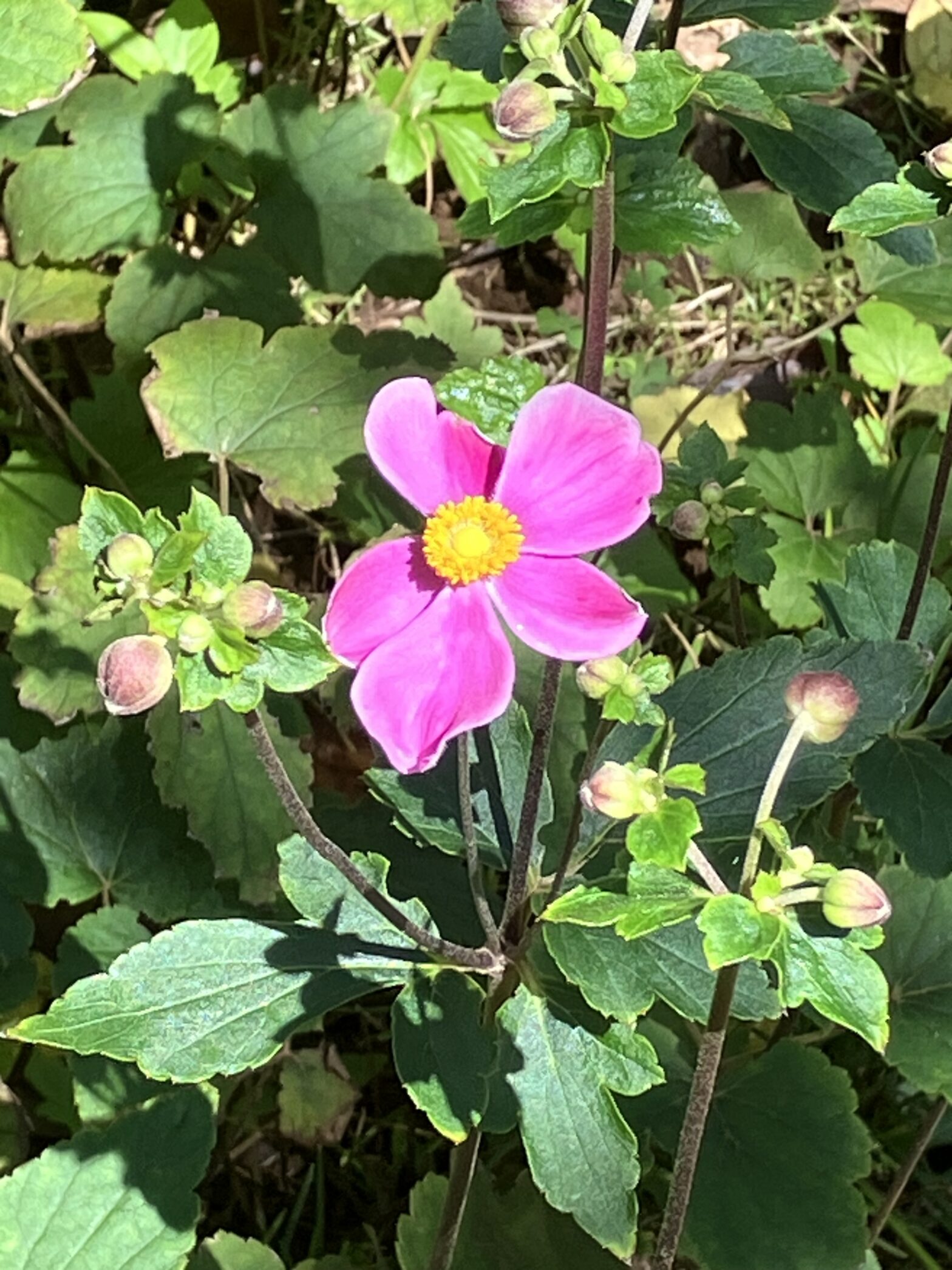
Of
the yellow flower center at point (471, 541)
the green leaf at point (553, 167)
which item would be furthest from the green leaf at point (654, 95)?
the yellow flower center at point (471, 541)

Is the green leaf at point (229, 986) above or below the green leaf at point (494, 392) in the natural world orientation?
below

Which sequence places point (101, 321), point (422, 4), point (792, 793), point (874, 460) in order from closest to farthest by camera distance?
point (792, 793), point (422, 4), point (101, 321), point (874, 460)

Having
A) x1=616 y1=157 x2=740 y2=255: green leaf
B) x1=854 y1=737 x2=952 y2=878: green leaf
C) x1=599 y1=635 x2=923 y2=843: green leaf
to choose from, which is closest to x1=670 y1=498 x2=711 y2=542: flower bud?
x1=599 y1=635 x2=923 y2=843: green leaf

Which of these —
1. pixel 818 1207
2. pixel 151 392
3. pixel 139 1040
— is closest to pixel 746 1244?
pixel 818 1207

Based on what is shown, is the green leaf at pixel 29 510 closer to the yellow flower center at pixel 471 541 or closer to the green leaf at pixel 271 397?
the green leaf at pixel 271 397

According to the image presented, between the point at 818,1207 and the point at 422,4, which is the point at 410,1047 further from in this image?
the point at 422,4

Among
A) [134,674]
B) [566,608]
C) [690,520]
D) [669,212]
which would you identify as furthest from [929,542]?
[134,674]

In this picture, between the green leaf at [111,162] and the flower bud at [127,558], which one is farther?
the green leaf at [111,162]
